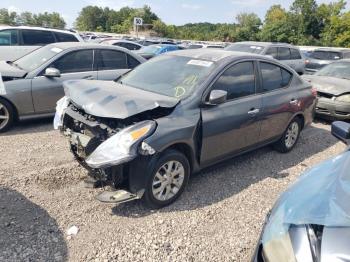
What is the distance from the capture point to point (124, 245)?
3016 millimetres

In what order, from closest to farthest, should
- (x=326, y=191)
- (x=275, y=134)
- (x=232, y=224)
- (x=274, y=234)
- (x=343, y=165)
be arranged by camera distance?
1. (x=274, y=234)
2. (x=326, y=191)
3. (x=343, y=165)
4. (x=232, y=224)
5. (x=275, y=134)

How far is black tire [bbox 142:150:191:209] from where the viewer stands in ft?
11.1

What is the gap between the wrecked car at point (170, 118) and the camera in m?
3.27

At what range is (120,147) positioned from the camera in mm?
3113

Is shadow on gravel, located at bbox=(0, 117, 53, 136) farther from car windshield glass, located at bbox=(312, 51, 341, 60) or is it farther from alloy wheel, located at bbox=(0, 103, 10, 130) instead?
car windshield glass, located at bbox=(312, 51, 341, 60)

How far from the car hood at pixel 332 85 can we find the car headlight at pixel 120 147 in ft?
19.2

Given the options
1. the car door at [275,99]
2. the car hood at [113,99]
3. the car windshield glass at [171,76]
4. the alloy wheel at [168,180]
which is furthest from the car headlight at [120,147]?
the car door at [275,99]

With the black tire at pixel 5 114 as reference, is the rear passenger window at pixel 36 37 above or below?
above

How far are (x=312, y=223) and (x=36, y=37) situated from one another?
32.3ft

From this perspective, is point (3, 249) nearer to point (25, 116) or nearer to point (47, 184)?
point (47, 184)

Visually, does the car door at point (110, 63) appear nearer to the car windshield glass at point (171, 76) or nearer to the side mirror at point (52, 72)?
the side mirror at point (52, 72)

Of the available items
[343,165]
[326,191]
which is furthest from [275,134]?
[326,191]

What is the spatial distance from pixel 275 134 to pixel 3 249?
12.8 ft

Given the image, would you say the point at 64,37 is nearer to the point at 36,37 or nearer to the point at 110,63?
the point at 36,37
